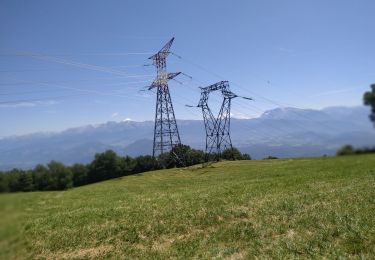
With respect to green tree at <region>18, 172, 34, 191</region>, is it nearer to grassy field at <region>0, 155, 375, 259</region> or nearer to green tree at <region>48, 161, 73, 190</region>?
green tree at <region>48, 161, 73, 190</region>

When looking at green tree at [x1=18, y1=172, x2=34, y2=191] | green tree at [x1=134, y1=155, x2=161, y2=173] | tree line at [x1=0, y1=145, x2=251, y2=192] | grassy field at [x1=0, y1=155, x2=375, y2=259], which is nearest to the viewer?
tree line at [x1=0, y1=145, x2=251, y2=192]

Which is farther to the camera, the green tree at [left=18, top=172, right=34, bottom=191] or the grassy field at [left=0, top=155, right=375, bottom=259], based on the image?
the grassy field at [left=0, top=155, right=375, bottom=259]

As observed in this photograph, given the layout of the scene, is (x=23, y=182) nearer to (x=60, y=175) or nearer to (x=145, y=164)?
(x=60, y=175)

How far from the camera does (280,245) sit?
40.1ft

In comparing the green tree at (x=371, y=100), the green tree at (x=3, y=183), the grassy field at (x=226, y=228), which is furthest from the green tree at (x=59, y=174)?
the green tree at (x=371, y=100)

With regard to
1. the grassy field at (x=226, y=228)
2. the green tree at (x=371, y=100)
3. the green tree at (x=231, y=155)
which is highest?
the green tree at (x=371, y=100)

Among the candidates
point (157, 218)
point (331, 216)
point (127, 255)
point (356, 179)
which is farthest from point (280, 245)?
point (356, 179)

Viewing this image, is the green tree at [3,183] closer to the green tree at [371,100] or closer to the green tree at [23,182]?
the green tree at [23,182]

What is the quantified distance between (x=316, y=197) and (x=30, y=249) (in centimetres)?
1342

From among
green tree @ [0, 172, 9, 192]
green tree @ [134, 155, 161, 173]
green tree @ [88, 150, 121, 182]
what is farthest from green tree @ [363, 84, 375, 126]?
green tree @ [134, 155, 161, 173]

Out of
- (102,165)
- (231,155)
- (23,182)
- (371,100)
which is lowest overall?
Answer: (231,155)

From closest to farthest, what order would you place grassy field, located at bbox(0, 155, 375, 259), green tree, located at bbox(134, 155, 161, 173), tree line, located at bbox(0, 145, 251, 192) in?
1. tree line, located at bbox(0, 145, 251, 192)
2. grassy field, located at bbox(0, 155, 375, 259)
3. green tree, located at bbox(134, 155, 161, 173)

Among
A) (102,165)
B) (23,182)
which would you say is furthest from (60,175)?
(102,165)

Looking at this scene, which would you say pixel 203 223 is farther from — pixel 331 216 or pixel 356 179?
pixel 356 179
